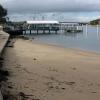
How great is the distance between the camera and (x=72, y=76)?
51.0 feet

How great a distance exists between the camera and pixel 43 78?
1476cm

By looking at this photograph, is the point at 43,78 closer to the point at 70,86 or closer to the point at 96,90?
the point at 70,86

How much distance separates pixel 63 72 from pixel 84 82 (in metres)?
3.15

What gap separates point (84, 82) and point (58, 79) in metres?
1.20

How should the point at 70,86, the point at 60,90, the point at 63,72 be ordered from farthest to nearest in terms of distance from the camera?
the point at 63,72 → the point at 70,86 → the point at 60,90

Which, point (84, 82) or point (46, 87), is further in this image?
point (84, 82)

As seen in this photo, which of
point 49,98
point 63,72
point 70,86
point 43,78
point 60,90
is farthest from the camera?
point 63,72

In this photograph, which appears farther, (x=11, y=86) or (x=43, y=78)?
(x=43, y=78)

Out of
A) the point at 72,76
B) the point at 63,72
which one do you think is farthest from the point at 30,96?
the point at 63,72

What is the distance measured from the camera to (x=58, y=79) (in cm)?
1451

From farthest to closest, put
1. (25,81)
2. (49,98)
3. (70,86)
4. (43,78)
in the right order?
(43,78), (25,81), (70,86), (49,98)

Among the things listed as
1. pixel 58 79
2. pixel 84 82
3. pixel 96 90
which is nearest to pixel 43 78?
pixel 58 79

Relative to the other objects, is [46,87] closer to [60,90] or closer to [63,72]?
[60,90]

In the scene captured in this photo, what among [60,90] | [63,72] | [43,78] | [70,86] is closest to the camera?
[60,90]
